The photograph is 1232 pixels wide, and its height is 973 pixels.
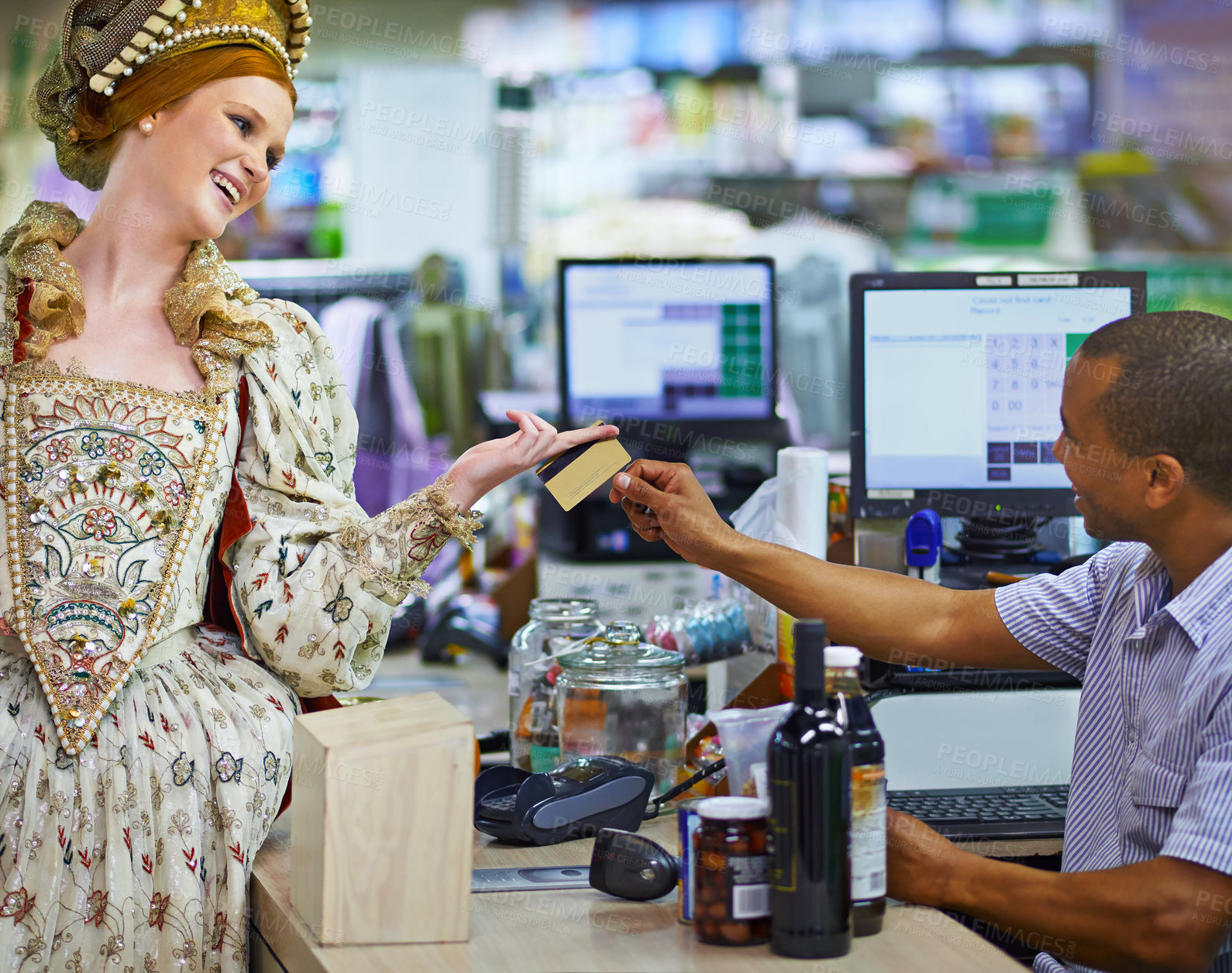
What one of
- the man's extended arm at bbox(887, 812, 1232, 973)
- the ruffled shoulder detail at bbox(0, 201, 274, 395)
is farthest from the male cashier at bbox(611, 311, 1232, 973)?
the ruffled shoulder detail at bbox(0, 201, 274, 395)

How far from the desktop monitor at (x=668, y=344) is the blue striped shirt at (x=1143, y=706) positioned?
159 centimetres

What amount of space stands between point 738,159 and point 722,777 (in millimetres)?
4386

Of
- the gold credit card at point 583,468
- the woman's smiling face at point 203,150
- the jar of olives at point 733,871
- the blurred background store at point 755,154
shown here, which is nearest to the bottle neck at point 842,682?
the jar of olives at point 733,871

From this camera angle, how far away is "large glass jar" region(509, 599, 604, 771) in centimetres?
187

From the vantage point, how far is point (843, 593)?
5.78ft

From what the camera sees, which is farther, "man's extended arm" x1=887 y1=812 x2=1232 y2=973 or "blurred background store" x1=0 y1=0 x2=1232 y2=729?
"blurred background store" x1=0 y1=0 x2=1232 y2=729

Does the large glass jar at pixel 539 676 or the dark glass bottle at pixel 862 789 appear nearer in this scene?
the dark glass bottle at pixel 862 789

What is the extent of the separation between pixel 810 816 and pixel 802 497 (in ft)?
3.18

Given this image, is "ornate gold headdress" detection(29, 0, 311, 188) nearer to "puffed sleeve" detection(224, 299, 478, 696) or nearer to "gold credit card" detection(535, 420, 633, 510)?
"puffed sleeve" detection(224, 299, 478, 696)

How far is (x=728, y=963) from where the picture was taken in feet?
3.84

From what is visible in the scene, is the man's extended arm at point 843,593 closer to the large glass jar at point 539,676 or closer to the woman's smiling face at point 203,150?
the large glass jar at point 539,676

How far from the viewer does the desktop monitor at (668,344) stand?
3158 mm

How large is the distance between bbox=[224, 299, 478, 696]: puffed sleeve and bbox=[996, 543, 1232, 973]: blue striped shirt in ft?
2.53

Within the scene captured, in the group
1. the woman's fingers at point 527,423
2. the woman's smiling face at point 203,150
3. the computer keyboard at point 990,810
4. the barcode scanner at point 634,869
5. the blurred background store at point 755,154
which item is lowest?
the computer keyboard at point 990,810
